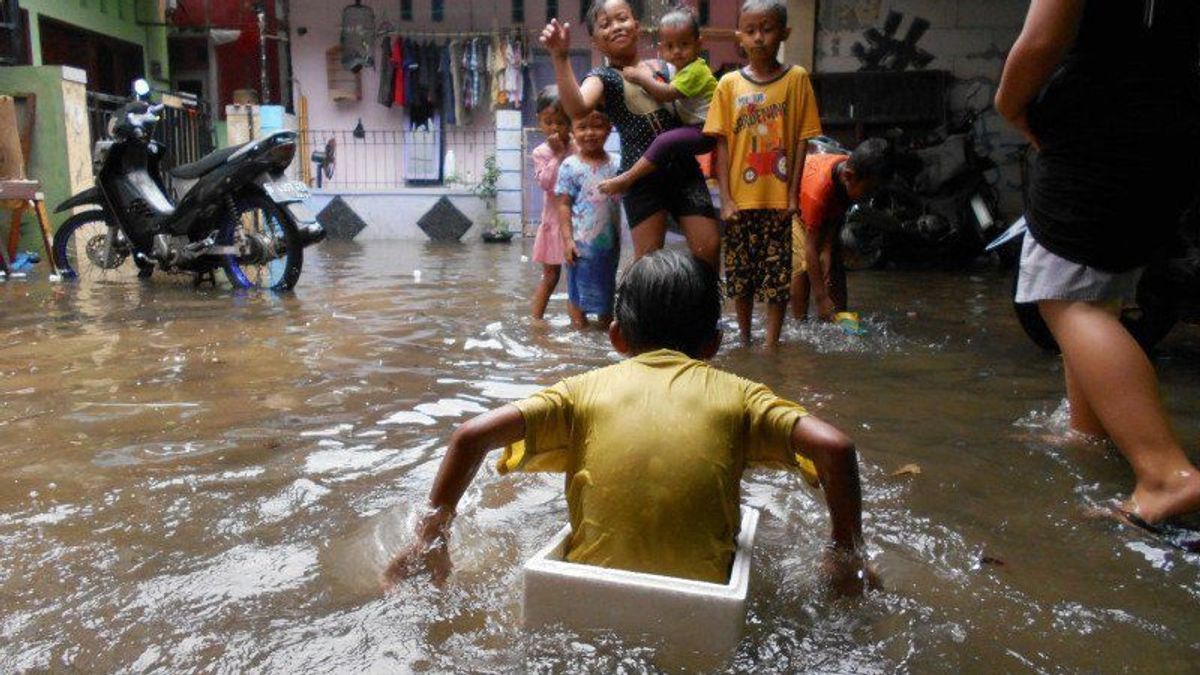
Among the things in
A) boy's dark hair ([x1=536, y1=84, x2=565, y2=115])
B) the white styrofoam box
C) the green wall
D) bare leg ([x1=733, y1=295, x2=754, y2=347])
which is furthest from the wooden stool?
the white styrofoam box

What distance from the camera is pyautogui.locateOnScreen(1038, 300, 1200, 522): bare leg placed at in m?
2.28

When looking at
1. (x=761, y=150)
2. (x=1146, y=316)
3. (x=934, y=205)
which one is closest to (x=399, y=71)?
(x=934, y=205)

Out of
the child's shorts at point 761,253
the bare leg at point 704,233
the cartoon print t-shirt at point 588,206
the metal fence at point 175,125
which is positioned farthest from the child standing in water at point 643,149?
the metal fence at point 175,125

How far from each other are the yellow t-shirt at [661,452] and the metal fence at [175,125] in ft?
31.9

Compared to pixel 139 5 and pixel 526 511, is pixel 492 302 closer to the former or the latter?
pixel 526 511

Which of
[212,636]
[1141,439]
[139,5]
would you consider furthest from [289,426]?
[139,5]

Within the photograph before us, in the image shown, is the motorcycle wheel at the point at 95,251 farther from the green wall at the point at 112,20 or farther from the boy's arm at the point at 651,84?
the green wall at the point at 112,20

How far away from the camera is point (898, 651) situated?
1760 mm

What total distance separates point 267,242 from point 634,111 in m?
3.66

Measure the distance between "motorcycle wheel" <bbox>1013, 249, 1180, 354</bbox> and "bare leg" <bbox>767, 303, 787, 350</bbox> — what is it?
108cm

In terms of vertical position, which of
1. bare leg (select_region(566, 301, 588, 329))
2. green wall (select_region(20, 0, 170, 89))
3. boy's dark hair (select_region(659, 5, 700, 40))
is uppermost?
green wall (select_region(20, 0, 170, 89))

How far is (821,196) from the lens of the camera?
5.14 m

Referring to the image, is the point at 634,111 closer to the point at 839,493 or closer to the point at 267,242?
the point at 839,493

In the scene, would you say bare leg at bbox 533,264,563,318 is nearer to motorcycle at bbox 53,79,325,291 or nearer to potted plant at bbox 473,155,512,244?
motorcycle at bbox 53,79,325,291
